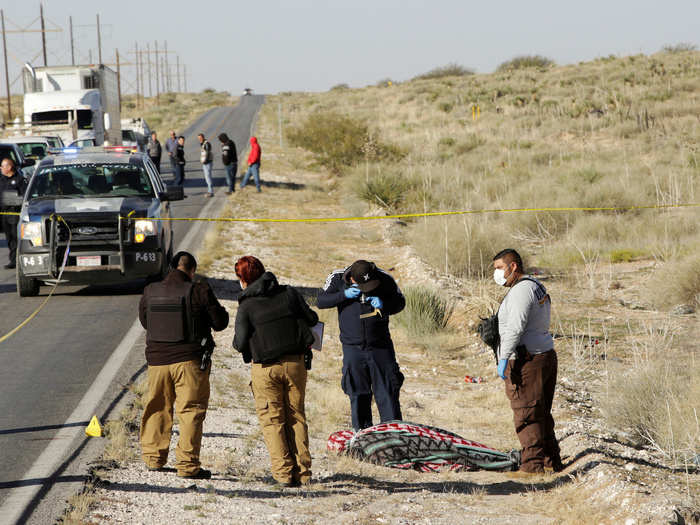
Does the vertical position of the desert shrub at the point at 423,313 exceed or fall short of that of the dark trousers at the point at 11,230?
it falls short

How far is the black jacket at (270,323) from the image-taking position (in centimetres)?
614

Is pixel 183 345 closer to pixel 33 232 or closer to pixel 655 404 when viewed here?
pixel 655 404

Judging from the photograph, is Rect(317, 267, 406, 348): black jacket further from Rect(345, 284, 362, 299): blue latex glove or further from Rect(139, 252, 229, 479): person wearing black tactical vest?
Rect(139, 252, 229, 479): person wearing black tactical vest

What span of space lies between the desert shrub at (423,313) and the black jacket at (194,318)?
6.40m

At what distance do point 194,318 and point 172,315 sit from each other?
0.15 meters

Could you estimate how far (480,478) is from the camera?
6.99 metres

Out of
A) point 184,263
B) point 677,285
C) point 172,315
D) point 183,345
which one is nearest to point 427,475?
point 183,345

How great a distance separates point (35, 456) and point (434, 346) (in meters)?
6.22

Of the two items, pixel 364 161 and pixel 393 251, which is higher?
pixel 364 161

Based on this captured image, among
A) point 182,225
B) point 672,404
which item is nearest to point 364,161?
point 182,225

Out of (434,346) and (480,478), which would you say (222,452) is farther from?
(434,346)

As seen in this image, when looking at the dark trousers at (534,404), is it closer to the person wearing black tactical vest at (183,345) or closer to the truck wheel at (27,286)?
the person wearing black tactical vest at (183,345)

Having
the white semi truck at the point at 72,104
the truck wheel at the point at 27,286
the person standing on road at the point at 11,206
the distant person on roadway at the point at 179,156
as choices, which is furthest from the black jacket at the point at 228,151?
the truck wheel at the point at 27,286

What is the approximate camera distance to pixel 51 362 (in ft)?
31.7
